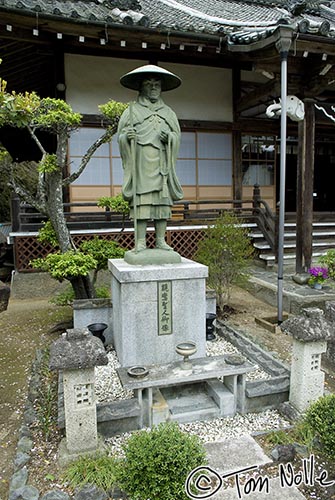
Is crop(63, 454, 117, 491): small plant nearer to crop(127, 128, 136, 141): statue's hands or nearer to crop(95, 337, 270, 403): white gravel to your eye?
crop(95, 337, 270, 403): white gravel

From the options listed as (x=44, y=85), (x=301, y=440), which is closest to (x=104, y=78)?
(x=44, y=85)

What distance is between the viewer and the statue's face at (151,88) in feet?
14.7

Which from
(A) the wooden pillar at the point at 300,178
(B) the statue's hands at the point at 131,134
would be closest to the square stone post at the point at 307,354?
(B) the statue's hands at the point at 131,134

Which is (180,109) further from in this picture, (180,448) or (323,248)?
(180,448)

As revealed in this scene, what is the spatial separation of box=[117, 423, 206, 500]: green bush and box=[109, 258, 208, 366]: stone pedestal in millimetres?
1814

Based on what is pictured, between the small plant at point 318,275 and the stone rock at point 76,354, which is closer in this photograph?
the stone rock at point 76,354

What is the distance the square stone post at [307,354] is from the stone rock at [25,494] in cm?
249

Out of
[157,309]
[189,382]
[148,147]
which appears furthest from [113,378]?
[148,147]

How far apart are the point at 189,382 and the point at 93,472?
128 cm

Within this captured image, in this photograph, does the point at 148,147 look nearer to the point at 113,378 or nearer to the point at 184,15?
the point at 113,378

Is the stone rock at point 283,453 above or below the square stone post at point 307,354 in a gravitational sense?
below

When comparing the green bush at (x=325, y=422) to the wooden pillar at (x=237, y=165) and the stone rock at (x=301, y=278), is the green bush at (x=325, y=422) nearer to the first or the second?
the stone rock at (x=301, y=278)

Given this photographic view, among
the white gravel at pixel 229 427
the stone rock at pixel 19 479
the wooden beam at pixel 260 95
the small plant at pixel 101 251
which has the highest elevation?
the wooden beam at pixel 260 95

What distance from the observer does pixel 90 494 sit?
2.63 metres
